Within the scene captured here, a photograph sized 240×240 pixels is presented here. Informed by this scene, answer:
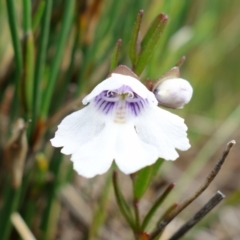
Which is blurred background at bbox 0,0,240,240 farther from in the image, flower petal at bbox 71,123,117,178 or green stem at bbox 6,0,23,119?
→ flower petal at bbox 71,123,117,178

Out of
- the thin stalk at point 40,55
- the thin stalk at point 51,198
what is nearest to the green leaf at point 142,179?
the thin stalk at point 40,55

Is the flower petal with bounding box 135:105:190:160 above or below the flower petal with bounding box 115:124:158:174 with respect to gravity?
above

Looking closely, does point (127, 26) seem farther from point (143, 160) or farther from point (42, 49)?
point (143, 160)

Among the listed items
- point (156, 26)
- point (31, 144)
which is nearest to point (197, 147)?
point (31, 144)

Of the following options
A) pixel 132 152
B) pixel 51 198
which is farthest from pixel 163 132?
pixel 51 198

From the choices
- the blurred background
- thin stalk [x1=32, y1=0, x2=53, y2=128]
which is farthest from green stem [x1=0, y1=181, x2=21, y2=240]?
thin stalk [x1=32, y1=0, x2=53, y2=128]
